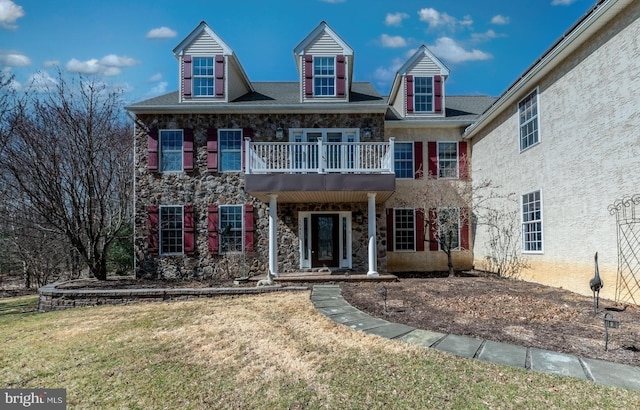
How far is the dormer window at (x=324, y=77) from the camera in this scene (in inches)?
488

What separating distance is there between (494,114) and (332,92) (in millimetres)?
5388

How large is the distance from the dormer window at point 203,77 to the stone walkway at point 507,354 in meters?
9.63

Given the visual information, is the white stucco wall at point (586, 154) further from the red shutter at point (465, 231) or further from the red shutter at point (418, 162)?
the red shutter at point (418, 162)

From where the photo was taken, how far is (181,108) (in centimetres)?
1173

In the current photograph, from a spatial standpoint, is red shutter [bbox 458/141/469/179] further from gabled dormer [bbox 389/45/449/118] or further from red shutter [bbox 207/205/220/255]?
red shutter [bbox 207/205/220/255]

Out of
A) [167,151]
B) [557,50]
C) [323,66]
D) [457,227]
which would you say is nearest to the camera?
[557,50]

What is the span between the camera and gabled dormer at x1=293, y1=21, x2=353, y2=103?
12312mm

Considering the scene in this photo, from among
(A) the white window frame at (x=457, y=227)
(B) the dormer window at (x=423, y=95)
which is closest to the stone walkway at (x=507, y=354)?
(A) the white window frame at (x=457, y=227)

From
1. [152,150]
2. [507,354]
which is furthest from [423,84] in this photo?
[507,354]

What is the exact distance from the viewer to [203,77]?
1225 centimetres

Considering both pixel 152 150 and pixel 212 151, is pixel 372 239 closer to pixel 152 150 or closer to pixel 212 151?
pixel 212 151

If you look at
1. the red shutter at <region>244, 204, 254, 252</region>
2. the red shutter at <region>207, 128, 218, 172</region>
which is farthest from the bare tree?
the red shutter at <region>244, 204, 254, 252</region>

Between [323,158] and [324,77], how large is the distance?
3.97 metres

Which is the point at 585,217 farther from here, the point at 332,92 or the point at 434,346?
the point at 332,92
